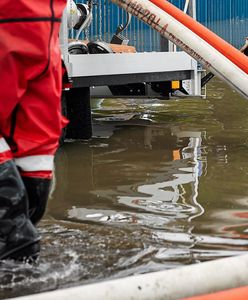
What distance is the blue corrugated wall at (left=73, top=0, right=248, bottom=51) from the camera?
30.8ft

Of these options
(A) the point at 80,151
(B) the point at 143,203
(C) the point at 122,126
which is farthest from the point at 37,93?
(C) the point at 122,126

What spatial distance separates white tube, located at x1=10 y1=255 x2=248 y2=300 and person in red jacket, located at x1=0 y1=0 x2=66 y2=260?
0.69 metres

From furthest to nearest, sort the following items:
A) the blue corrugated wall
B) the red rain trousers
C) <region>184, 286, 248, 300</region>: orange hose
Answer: the blue corrugated wall, the red rain trousers, <region>184, 286, 248, 300</region>: orange hose

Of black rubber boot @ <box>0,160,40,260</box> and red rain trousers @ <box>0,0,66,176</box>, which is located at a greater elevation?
red rain trousers @ <box>0,0,66,176</box>

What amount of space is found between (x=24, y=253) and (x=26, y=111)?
587mm

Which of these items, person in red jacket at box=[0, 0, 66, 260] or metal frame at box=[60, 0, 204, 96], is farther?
metal frame at box=[60, 0, 204, 96]

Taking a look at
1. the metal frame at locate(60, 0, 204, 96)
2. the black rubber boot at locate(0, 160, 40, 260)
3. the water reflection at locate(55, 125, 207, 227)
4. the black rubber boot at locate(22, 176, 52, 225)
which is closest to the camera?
the black rubber boot at locate(0, 160, 40, 260)

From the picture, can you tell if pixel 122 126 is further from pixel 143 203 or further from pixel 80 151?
pixel 143 203

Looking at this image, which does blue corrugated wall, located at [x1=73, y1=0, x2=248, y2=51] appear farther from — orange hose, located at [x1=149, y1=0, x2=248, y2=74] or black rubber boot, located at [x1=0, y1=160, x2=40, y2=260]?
black rubber boot, located at [x1=0, y1=160, x2=40, y2=260]

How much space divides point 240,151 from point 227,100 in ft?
18.1

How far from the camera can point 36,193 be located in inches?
117

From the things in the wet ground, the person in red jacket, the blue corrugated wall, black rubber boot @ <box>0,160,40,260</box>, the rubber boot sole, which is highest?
the blue corrugated wall

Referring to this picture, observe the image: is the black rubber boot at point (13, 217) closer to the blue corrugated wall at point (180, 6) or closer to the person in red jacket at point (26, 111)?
the person in red jacket at point (26, 111)

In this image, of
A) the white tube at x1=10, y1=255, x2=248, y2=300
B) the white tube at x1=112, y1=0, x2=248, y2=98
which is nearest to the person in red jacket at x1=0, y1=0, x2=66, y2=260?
the white tube at x1=10, y1=255, x2=248, y2=300
